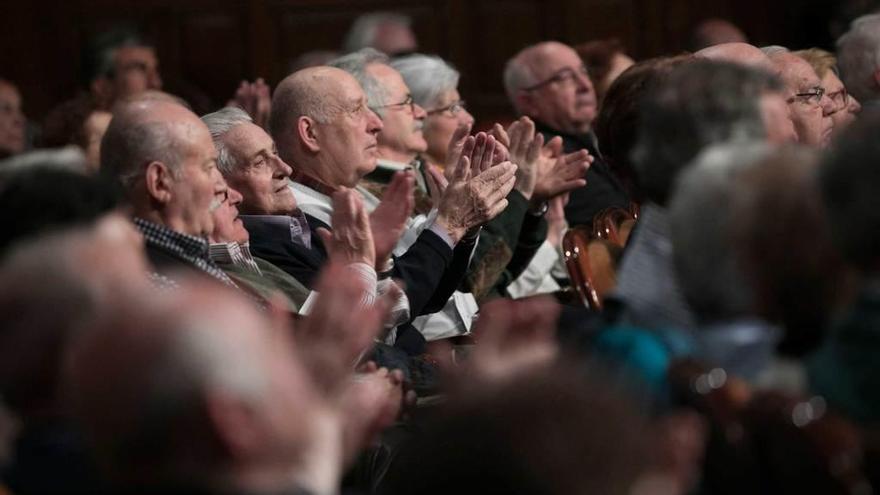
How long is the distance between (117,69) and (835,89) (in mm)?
3559

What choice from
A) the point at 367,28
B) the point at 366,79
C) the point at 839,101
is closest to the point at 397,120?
the point at 366,79

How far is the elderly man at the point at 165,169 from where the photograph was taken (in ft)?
13.0

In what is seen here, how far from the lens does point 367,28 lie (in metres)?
8.75

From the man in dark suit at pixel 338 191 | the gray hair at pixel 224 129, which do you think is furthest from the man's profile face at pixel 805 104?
the gray hair at pixel 224 129

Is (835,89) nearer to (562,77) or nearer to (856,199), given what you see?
(562,77)

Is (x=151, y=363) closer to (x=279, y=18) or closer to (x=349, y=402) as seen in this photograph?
(x=349, y=402)

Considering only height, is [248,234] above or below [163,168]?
below

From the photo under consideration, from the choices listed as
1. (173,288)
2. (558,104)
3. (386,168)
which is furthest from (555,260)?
(173,288)

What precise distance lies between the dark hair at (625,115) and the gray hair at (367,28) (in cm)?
454

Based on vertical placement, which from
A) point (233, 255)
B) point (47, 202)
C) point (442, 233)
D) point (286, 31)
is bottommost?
point (286, 31)

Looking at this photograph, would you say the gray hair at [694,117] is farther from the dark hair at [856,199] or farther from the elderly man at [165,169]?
the elderly man at [165,169]

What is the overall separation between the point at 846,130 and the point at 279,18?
7.00 meters

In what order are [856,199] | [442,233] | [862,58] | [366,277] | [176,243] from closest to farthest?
[856,199]
[176,243]
[366,277]
[442,233]
[862,58]

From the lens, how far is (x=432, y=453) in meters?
2.18
